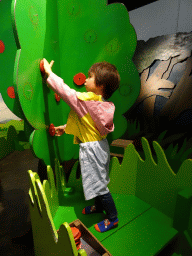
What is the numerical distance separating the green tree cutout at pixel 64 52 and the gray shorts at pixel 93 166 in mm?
180

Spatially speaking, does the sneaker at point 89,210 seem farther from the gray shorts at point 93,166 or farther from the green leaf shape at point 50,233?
the green leaf shape at point 50,233

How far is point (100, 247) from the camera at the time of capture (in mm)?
703

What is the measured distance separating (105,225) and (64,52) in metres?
0.86

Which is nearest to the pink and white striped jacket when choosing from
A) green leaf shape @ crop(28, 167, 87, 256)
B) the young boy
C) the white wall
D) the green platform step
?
the young boy

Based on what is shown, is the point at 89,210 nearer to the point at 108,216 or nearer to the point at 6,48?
the point at 108,216

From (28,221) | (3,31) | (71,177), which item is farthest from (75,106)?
(28,221)

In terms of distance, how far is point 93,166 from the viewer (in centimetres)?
83

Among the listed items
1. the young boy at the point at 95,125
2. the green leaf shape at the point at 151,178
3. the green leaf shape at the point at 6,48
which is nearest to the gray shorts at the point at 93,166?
the young boy at the point at 95,125

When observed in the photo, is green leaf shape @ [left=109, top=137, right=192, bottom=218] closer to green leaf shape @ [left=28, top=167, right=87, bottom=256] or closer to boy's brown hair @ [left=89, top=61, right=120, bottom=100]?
boy's brown hair @ [left=89, top=61, right=120, bottom=100]

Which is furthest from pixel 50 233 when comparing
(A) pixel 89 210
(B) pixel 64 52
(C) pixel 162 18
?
(C) pixel 162 18

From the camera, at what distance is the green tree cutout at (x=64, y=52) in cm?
65

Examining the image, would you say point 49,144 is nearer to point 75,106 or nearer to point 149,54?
point 75,106

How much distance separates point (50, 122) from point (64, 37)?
0.41 m

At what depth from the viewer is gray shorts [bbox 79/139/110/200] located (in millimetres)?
813
